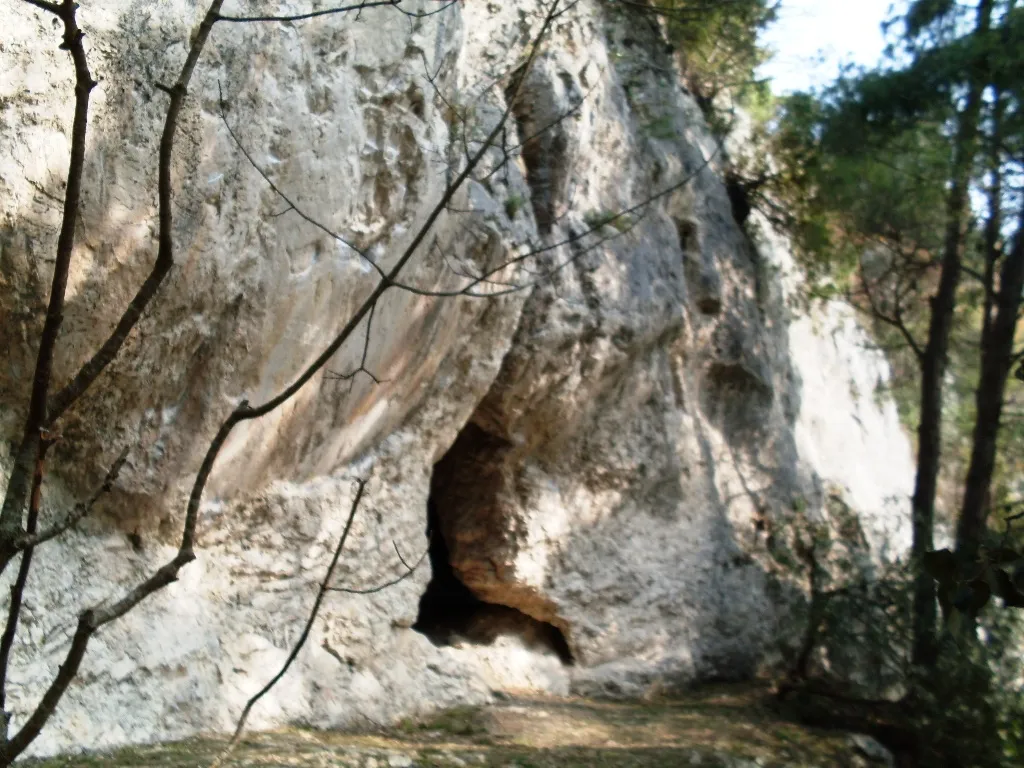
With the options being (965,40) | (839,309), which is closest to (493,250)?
(965,40)

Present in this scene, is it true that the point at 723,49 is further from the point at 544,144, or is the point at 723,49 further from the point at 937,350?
the point at 544,144

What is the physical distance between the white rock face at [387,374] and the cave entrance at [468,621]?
0.15m

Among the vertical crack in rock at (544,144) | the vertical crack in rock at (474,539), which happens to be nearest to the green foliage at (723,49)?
the vertical crack in rock at (544,144)

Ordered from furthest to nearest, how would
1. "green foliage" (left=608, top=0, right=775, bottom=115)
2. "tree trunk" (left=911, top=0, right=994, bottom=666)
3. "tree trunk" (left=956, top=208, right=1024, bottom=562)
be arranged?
1. "green foliage" (left=608, top=0, right=775, bottom=115)
2. "tree trunk" (left=956, top=208, right=1024, bottom=562)
3. "tree trunk" (left=911, top=0, right=994, bottom=666)

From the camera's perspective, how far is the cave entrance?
682cm

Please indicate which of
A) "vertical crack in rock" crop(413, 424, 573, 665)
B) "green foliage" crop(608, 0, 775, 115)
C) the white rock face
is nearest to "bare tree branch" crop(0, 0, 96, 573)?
the white rock face

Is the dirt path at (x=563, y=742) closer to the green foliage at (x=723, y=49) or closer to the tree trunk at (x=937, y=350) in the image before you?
the tree trunk at (x=937, y=350)

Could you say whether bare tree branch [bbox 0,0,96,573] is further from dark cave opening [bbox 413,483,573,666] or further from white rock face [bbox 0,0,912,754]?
dark cave opening [bbox 413,483,573,666]

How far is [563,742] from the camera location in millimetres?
5270

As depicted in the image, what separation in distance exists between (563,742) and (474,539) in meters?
1.78

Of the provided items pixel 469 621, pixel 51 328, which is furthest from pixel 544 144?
pixel 51 328

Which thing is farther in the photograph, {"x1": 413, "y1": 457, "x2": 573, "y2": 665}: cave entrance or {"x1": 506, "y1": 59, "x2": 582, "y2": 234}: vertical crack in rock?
{"x1": 413, "y1": 457, "x2": 573, "y2": 665}: cave entrance

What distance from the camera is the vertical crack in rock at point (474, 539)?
6.77 meters

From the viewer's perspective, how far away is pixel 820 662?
7.38m
